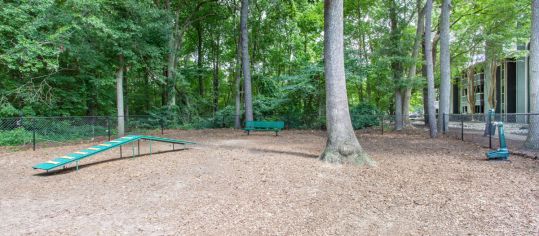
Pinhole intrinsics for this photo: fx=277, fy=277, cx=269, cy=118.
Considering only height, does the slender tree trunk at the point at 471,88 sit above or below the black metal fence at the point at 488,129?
above

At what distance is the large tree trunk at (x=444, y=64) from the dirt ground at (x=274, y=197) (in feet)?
19.1

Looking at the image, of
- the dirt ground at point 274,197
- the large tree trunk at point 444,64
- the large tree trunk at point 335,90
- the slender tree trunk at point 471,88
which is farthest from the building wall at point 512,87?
the large tree trunk at point 335,90

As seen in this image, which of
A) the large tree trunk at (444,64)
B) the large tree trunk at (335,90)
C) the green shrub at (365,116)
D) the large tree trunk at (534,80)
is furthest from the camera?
the green shrub at (365,116)

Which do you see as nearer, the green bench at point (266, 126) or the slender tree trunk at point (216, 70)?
the green bench at point (266, 126)

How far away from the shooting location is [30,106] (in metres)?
11.8

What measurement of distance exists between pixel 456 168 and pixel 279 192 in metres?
4.03

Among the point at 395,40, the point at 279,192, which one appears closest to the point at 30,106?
the point at 279,192

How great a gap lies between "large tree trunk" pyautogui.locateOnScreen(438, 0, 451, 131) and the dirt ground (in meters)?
5.83

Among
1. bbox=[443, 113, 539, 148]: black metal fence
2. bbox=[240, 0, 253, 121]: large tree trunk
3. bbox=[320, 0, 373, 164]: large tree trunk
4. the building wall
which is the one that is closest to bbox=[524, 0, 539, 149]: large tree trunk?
bbox=[443, 113, 539, 148]: black metal fence

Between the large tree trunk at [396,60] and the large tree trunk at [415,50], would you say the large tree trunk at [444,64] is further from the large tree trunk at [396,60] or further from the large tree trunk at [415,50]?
the large tree trunk at [396,60]

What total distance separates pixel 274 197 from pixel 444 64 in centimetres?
1130

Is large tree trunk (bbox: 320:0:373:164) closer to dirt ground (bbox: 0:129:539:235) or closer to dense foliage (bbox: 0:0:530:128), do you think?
dirt ground (bbox: 0:129:539:235)

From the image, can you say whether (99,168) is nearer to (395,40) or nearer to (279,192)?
(279,192)

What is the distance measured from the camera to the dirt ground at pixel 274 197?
331 centimetres
